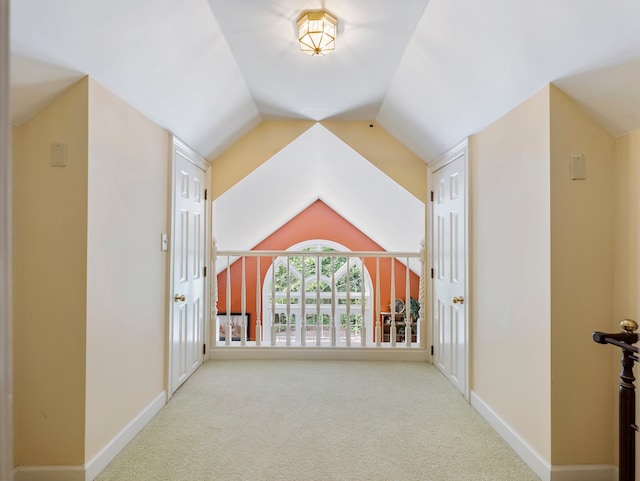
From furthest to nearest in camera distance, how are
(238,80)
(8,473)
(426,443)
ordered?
(238,80), (426,443), (8,473)

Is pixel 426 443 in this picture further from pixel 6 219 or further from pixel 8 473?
pixel 6 219

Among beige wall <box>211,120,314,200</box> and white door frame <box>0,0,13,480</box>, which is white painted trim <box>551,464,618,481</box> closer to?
white door frame <box>0,0,13,480</box>

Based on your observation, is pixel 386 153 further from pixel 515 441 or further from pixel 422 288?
pixel 515 441

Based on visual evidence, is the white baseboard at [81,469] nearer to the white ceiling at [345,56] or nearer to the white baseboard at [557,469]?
the white ceiling at [345,56]

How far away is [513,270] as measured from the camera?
6.47ft

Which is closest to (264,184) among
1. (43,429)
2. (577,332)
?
(43,429)

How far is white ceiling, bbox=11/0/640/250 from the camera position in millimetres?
1368

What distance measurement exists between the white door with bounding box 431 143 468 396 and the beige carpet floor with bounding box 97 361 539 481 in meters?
0.24

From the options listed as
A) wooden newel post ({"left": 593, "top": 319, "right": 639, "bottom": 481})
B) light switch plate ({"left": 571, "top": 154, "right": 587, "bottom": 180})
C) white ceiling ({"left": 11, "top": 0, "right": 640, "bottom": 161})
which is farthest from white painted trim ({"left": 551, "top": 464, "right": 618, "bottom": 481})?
white ceiling ({"left": 11, "top": 0, "right": 640, "bottom": 161})

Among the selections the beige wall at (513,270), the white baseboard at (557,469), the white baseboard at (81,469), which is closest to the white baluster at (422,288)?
the beige wall at (513,270)

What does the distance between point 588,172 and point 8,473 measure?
82.5 inches

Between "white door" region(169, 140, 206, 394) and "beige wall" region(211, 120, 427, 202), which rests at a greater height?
"beige wall" region(211, 120, 427, 202)

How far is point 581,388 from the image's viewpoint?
5.51 ft

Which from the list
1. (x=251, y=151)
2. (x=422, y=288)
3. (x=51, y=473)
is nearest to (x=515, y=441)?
(x=422, y=288)
